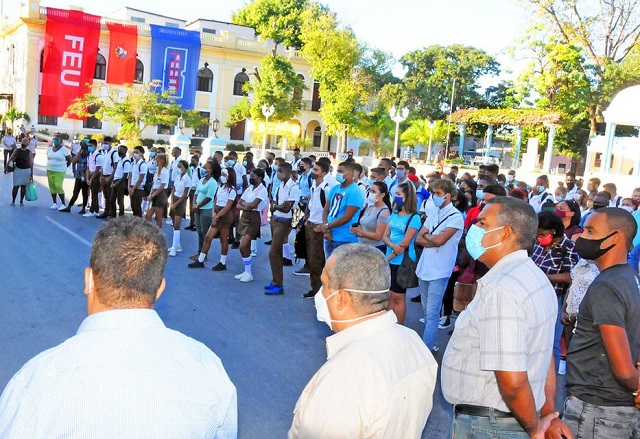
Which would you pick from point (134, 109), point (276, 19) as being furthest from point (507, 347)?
point (276, 19)

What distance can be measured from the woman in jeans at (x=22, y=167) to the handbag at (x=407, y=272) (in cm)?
1153

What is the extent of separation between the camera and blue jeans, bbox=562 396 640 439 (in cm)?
318

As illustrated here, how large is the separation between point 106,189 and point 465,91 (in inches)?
1869

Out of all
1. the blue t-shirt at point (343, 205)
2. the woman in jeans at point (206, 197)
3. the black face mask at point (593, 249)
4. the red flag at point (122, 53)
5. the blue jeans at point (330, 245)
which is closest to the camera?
the black face mask at point (593, 249)

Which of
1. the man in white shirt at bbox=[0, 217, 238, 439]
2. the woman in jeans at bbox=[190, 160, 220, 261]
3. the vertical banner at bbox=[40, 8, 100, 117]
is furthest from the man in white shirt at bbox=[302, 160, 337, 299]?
the vertical banner at bbox=[40, 8, 100, 117]

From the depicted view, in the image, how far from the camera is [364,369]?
212 cm

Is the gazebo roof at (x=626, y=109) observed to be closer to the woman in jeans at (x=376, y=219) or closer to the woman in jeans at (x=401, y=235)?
the woman in jeans at (x=376, y=219)

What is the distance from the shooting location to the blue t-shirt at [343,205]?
8.01m

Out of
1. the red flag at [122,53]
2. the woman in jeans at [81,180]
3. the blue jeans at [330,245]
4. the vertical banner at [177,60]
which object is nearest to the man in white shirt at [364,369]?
the blue jeans at [330,245]

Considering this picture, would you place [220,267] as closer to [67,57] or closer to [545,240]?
[545,240]

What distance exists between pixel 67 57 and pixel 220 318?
3908cm

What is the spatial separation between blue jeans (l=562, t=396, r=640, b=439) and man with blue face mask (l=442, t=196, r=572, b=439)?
0.31m

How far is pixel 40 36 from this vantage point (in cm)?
4328

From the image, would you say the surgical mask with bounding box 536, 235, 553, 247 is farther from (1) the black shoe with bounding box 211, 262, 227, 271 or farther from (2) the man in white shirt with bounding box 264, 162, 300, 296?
(1) the black shoe with bounding box 211, 262, 227, 271
